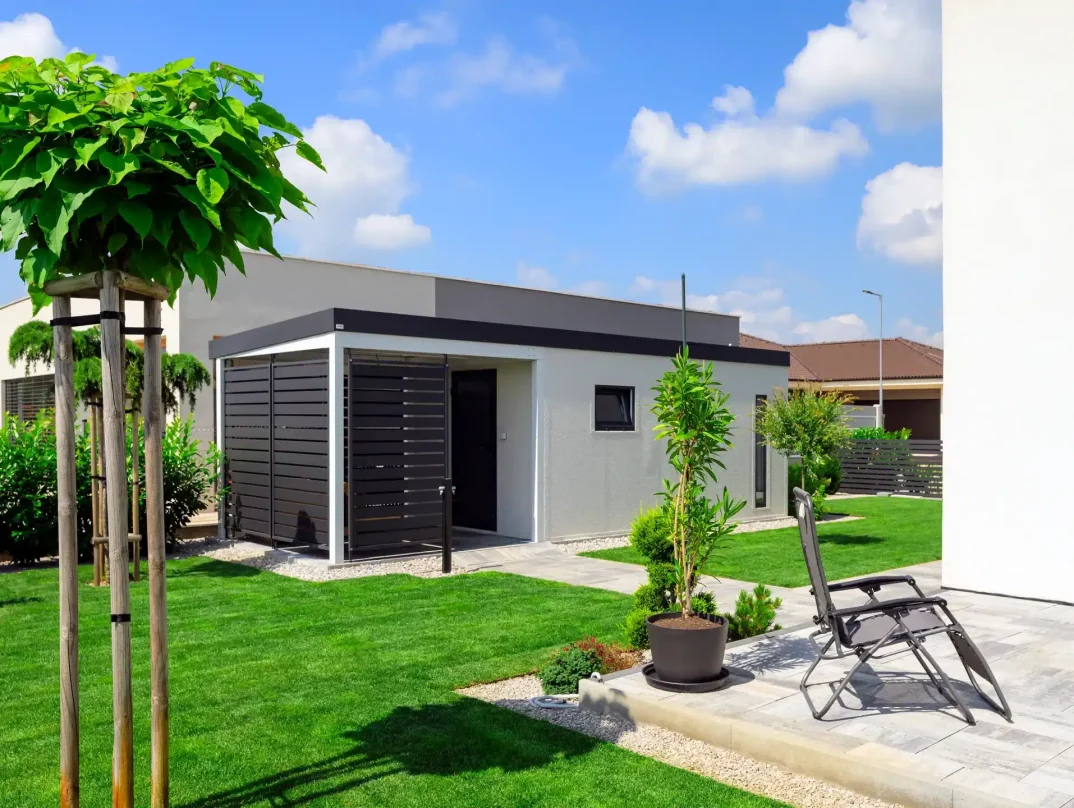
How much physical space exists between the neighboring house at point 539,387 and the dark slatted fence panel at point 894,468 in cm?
754

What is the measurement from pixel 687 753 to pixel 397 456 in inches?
277

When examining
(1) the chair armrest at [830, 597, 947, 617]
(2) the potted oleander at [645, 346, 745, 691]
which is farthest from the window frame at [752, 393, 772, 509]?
(1) the chair armrest at [830, 597, 947, 617]

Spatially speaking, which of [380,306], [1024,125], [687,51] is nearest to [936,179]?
[1024,125]

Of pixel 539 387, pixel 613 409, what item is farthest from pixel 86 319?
pixel 613 409

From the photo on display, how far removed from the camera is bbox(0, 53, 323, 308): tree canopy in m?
2.97

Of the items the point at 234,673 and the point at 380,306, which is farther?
the point at 380,306

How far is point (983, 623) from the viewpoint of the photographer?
7.20m

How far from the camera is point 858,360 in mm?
40750

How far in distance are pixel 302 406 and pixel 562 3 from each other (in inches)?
219

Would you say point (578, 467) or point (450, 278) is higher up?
point (450, 278)

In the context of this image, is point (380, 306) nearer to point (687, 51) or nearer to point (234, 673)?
point (687, 51)

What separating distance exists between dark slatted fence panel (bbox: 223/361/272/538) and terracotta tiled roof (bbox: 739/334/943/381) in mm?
26092

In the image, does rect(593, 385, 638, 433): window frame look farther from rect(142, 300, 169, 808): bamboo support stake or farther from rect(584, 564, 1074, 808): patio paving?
rect(142, 300, 169, 808): bamboo support stake

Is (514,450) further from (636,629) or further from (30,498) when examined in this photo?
(636,629)
